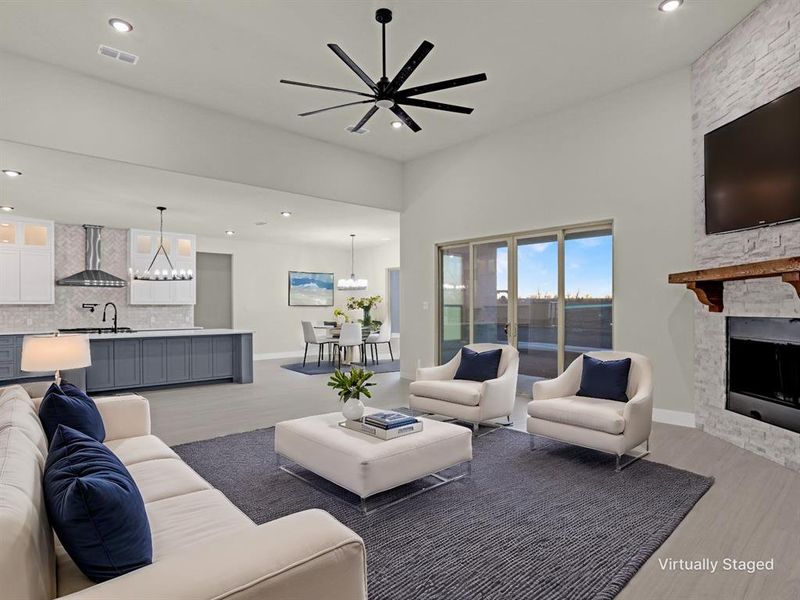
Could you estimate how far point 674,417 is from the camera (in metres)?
4.77

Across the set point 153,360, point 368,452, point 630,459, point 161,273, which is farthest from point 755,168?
point 161,273

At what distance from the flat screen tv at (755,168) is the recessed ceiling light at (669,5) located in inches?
40.7

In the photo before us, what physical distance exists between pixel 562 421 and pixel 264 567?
3032 mm

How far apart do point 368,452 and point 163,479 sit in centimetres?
105

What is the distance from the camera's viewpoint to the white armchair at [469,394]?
14.2ft

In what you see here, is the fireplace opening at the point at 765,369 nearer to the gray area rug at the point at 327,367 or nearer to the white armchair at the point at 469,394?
the white armchair at the point at 469,394

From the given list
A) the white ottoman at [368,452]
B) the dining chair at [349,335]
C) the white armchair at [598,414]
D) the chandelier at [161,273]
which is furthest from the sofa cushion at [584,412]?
the chandelier at [161,273]

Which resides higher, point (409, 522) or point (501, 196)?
point (501, 196)

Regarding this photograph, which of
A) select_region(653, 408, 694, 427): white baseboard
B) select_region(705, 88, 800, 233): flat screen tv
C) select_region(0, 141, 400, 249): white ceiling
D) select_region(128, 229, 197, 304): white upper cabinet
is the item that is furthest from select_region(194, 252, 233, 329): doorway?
select_region(705, 88, 800, 233): flat screen tv

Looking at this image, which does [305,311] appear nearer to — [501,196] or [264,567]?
[501,196]

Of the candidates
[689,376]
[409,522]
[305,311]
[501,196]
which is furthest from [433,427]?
[305,311]

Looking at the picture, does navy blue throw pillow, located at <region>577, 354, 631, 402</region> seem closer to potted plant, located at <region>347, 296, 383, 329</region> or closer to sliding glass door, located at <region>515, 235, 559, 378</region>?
sliding glass door, located at <region>515, 235, 559, 378</region>

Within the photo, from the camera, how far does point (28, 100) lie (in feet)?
14.6

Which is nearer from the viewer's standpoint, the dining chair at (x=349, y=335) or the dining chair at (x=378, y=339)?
the dining chair at (x=349, y=335)
